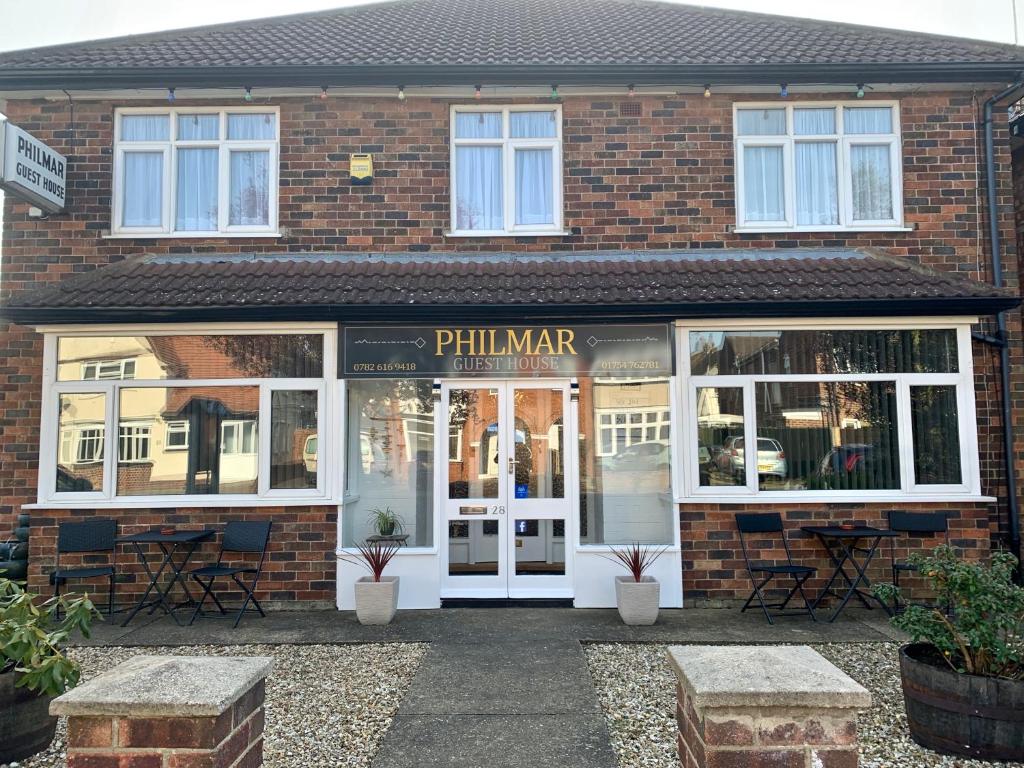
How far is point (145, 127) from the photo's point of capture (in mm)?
8078

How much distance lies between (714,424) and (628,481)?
1.07 metres

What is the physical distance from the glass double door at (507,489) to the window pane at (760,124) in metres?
3.78

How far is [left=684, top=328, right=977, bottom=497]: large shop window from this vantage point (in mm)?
7125

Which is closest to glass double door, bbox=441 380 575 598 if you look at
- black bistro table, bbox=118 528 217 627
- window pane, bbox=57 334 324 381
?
window pane, bbox=57 334 324 381

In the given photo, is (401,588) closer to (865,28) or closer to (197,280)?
(197,280)

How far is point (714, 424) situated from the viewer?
7.19 meters

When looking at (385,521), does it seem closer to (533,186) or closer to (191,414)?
(191,414)

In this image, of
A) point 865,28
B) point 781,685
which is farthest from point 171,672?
point 865,28

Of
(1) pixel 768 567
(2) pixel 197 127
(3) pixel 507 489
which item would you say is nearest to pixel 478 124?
(2) pixel 197 127

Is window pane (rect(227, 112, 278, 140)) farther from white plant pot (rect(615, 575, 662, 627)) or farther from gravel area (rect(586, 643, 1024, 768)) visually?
gravel area (rect(586, 643, 1024, 768))

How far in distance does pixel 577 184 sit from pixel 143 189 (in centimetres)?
503

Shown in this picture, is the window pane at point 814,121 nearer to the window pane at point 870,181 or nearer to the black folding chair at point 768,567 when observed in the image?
the window pane at point 870,181

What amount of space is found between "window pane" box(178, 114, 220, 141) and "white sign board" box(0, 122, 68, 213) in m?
1.30

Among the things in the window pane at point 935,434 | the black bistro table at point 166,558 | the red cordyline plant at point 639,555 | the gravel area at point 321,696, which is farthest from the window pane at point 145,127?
the window pane at point 935,434
